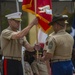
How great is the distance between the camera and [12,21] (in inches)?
318

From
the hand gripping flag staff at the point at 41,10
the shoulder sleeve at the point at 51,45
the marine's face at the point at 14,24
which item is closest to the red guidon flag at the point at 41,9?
the hand gripping flag staff at the point at 41,10

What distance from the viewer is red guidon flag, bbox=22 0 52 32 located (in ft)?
26.0

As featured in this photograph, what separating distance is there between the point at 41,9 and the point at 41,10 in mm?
21

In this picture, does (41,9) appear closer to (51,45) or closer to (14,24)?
(14,24)

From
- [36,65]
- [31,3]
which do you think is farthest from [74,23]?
[31,3]

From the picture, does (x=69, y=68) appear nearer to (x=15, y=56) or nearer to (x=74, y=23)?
(x=15, y=56)

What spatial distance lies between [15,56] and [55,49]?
1.27 metres

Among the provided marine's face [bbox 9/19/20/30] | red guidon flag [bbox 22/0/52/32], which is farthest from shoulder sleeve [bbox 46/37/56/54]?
marine's face [bbox 9/19/20/30]

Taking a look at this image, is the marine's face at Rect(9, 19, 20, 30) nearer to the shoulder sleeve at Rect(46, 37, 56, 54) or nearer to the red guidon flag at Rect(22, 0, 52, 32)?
the red guidon flag at Rect(22, 0, 52, 32)

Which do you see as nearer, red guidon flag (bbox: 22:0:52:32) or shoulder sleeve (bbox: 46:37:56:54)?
shoulder sleeve (bbox: 46:37:56:54)

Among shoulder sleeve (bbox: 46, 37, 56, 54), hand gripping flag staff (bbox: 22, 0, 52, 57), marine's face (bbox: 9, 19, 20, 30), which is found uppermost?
hand gripping flag staff (bbox: 22, 0, 52, 57)

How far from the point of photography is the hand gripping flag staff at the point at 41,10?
7.92 meters

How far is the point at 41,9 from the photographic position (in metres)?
8.01

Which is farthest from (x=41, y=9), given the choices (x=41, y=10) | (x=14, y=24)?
(x=14, y=24)
